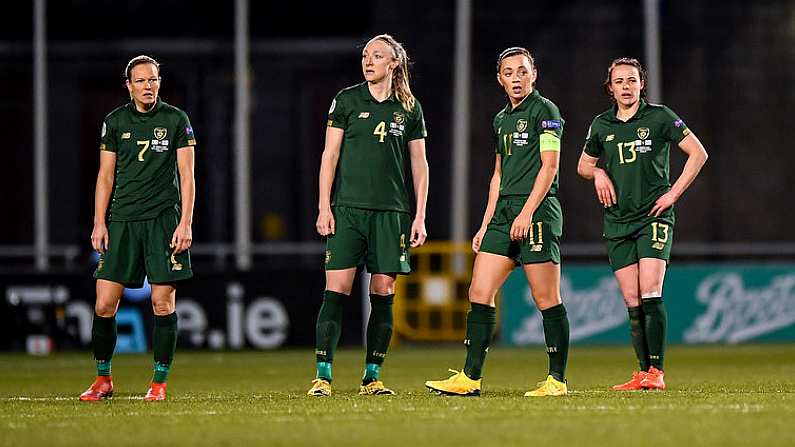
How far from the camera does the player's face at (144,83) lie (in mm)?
9000

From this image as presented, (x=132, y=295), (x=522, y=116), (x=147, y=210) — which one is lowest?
(x=132, y=295)

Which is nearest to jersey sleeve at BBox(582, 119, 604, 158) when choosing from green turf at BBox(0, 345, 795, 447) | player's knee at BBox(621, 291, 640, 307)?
player's knee at BBox(621, 291, 640, 307)

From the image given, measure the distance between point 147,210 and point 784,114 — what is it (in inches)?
595

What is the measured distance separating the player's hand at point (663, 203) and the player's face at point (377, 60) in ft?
6.05

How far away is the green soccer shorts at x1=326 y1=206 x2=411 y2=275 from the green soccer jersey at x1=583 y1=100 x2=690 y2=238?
1.50 metres

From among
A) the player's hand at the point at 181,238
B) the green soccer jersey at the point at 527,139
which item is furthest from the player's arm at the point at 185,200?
the green soccer jersey at the point at 527,139

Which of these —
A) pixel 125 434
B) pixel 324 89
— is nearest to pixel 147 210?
pixel 125 434

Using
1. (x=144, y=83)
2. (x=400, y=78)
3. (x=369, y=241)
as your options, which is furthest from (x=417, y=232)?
(x=144, y=83)

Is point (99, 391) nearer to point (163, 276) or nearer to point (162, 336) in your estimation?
point (162, 336)

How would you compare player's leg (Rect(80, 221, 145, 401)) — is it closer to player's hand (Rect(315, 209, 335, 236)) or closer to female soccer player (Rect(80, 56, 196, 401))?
female soccer player (Rect(80, 56, 196, 401))

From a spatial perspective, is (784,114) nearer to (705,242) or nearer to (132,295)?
(705,242)

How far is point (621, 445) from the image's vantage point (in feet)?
21.4

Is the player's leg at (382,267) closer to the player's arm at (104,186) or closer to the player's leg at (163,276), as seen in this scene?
the player's leg at (163,276)

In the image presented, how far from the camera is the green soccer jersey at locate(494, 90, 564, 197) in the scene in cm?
883
